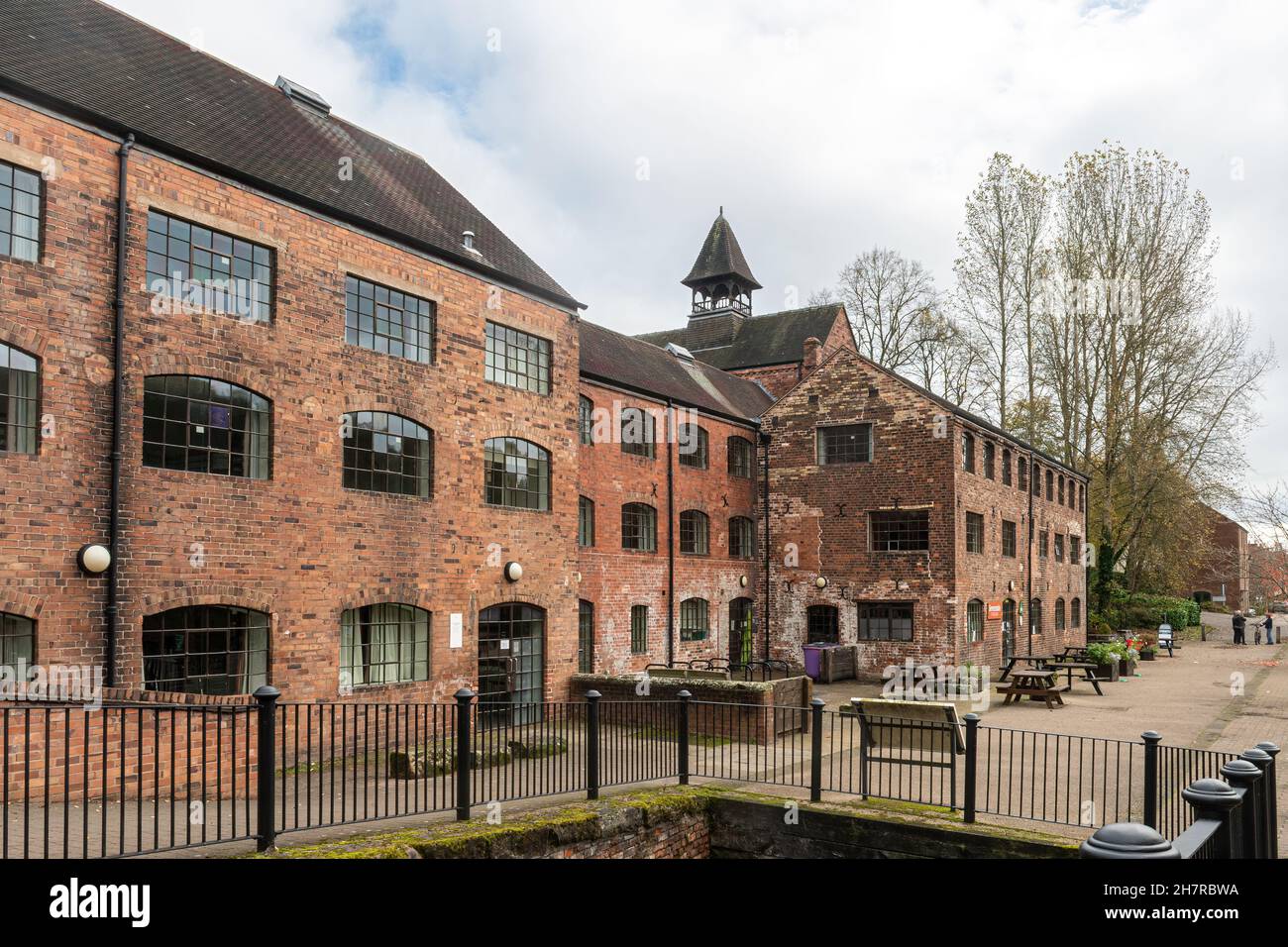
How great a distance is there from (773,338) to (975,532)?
14.2 meters

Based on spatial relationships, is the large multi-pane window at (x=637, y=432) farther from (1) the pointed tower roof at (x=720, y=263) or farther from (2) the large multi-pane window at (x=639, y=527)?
(1) the pointed tower roof at (x=720, y=263)

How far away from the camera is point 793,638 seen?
26.9 meters

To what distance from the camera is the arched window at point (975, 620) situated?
83.9ft

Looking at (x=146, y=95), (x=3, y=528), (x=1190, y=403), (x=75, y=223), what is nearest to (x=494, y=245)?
(x=146, y=95)

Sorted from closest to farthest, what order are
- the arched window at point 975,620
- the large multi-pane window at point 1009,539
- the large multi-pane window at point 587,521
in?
1. the large multi-pane window at point 587,521
2. the arched window at point 975,620
3. the large multi-pane window at point 1009,539

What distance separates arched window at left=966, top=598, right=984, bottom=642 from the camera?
25562 millimetres

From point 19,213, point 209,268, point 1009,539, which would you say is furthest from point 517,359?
point 1009,539

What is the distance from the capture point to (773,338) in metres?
38.4

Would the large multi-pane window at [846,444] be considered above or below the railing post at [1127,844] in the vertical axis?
above

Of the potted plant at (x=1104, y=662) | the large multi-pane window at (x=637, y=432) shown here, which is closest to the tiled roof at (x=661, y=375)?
the large multi-pane window at (x=637, y=432)

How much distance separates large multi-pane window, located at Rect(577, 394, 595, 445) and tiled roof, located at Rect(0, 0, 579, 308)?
3376mm

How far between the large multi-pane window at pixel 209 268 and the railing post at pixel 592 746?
703 cm

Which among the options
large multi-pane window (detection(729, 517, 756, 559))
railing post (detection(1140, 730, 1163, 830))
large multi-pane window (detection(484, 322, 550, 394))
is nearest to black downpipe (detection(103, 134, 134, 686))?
large multi-pane window (detection(484, 322, 550, 394))
